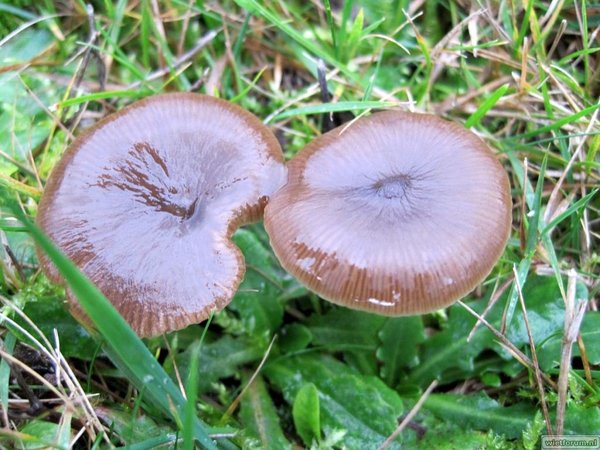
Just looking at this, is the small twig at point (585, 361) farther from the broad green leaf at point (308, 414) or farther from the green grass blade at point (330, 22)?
the green grass blade at point (330, 22)

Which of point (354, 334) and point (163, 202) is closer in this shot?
point (163, 202)

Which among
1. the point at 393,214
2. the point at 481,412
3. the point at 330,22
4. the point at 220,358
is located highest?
the point at 330,22

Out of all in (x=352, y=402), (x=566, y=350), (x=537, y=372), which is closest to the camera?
(x=566, y=350)

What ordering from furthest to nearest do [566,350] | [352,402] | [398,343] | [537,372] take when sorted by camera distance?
[398,343] < [352,402] < [537,372] < [566,350]

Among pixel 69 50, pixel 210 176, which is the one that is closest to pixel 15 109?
pixel 69 50

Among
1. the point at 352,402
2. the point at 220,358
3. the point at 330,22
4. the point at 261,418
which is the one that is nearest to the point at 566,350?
the point at 352,402

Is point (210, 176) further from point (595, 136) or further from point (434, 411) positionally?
point (595, 136)

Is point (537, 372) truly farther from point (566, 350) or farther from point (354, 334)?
point (354, 334)
